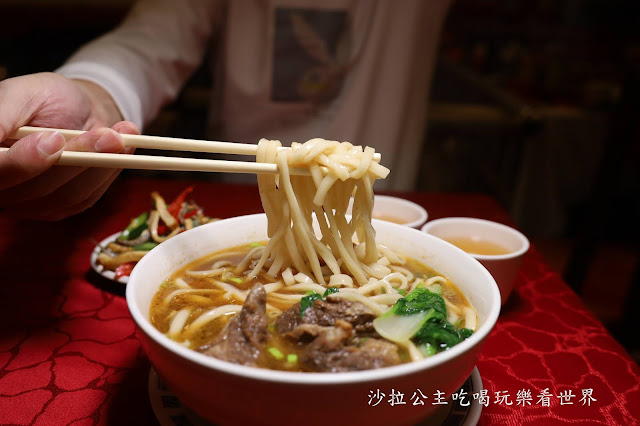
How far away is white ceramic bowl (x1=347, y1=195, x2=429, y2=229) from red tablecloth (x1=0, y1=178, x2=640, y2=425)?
582 millimetres

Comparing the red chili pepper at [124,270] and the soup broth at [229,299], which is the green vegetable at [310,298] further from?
the red chili pepper at [124,270]

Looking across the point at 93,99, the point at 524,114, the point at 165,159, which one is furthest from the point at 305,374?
the point at 524,114

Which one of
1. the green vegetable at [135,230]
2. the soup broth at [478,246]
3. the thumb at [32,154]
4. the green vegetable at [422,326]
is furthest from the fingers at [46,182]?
the soup broth at [478,246]

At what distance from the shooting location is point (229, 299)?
1.67 metres

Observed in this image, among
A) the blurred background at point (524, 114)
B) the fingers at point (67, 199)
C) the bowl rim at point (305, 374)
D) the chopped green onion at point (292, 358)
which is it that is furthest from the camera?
the blurred background at point (524, 114)

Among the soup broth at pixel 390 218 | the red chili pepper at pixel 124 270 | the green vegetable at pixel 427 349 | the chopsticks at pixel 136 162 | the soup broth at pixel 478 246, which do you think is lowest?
the red chili pepper at pixel 124 270

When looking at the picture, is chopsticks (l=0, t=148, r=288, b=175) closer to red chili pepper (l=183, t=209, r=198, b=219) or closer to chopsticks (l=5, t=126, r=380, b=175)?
chopsticks (l=5, t=126, r=380, b=175)

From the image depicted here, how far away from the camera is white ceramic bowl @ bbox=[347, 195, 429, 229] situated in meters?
2.54

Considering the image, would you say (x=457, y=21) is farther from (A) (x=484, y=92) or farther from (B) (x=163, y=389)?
(B) (x=163, y=389)

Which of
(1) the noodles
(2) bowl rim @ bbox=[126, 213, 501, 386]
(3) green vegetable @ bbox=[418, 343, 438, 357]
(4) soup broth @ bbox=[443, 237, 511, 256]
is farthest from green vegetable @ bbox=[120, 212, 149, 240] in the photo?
(3) green vegetable @ bbox=[418, 343, 438, 357]

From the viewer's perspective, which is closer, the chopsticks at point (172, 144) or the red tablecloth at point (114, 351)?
the red tablecloth at point (114, 351)

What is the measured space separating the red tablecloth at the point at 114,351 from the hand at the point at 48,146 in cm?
35

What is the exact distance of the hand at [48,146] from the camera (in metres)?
1.49

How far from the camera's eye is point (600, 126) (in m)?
5.46
